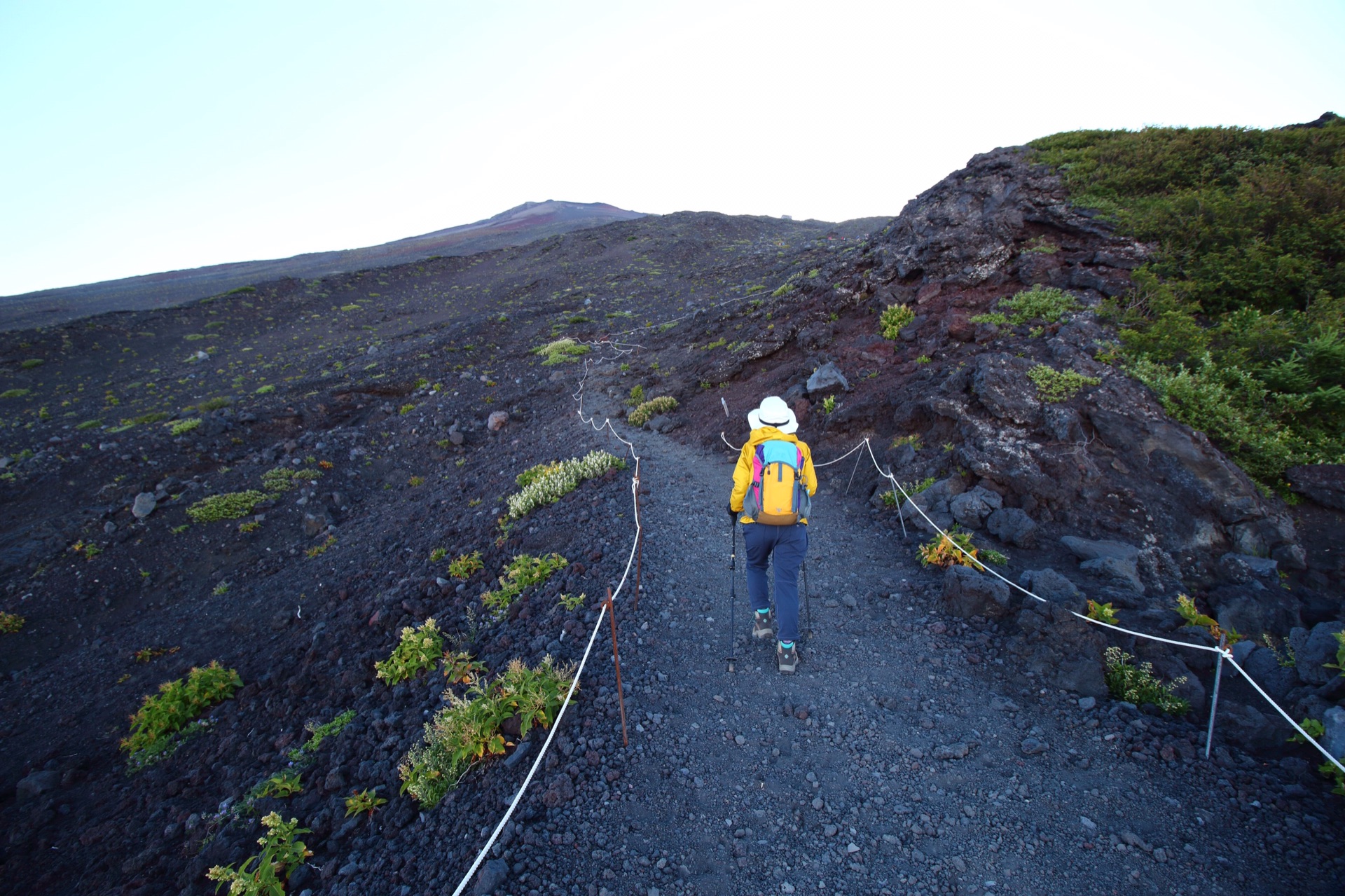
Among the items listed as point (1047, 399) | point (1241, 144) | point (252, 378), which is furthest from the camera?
point (252, 378)

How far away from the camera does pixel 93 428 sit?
1617cm

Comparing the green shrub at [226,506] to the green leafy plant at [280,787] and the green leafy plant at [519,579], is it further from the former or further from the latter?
the green leafy plant at [280,787]

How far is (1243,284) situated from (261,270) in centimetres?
Result: 6801

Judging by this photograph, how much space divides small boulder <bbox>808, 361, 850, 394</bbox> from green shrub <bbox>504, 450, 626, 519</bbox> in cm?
413

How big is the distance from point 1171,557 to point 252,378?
84.9ft

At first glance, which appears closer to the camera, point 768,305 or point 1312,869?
point 1312,869

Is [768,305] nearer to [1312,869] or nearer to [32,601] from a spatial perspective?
[1312,869]

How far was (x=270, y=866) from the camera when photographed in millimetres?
3926

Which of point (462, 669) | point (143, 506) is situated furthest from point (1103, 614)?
point (143, 506)

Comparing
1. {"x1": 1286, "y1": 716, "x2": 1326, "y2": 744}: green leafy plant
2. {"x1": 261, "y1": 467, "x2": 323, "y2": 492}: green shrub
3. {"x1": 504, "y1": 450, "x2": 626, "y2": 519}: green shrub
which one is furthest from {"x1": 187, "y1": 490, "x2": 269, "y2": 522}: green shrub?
{"x1": 1286, "y1": 716, "x2": 1326, "y2": 744}: green leafy plant

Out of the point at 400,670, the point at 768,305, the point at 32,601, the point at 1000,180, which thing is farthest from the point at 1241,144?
the point at 32,601

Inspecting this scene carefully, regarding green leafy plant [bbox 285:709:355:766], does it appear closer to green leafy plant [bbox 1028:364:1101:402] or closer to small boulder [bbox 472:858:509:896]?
small boulder [bbox 472:858:509:896]

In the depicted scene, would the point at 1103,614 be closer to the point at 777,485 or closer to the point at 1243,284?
the point at 777,485

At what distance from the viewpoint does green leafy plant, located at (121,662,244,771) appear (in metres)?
6.40
